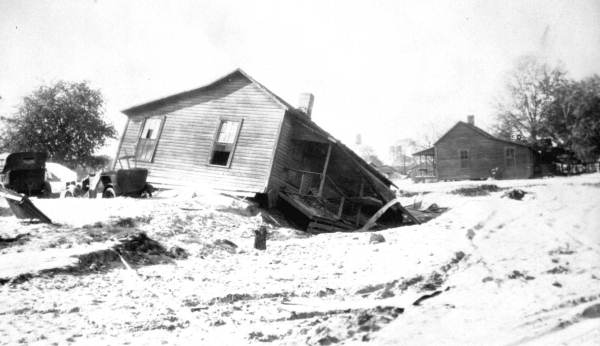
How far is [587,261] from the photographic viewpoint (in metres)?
3.79

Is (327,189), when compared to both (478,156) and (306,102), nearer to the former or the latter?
(306,102)

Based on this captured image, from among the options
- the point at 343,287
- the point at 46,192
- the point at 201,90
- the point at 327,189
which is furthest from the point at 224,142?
the point at 343,287

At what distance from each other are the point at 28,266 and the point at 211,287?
256 cm

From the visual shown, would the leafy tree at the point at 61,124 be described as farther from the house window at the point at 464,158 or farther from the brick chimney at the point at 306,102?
the house window at the point at 464,158

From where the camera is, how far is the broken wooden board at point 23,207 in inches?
305

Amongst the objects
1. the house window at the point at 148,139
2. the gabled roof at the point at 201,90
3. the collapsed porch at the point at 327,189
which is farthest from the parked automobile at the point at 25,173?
the collapsed porch at the point at 327,189

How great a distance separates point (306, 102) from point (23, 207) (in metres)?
12.6

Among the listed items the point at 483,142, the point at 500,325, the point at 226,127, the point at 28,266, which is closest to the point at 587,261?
the point at 500,325

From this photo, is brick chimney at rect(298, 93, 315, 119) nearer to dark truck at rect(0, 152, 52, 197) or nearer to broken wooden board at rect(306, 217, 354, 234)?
broken wooden board at rect(306, 217, 354, 234)

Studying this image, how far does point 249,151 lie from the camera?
1367cm

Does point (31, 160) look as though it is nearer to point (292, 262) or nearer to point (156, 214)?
point (156, 214)

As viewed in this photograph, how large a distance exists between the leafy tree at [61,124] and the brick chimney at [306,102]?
3475cm

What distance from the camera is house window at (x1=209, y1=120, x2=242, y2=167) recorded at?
14.2 m

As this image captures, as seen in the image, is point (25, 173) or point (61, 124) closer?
point (25, 173)
